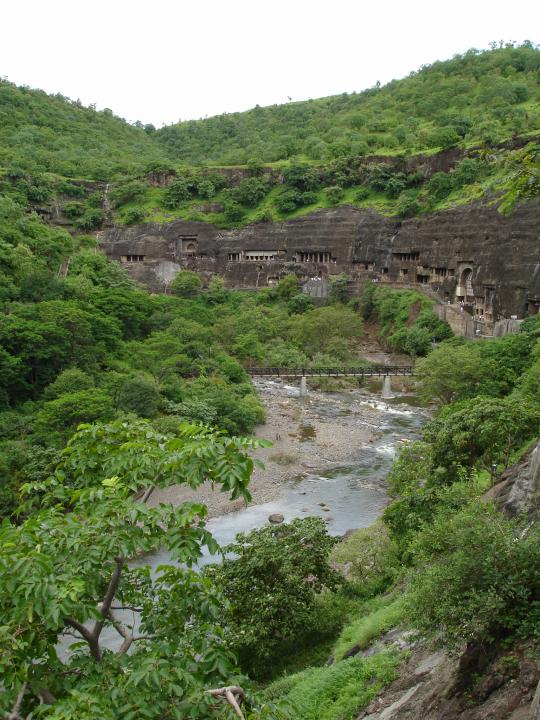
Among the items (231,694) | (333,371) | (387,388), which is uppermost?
(231,694)

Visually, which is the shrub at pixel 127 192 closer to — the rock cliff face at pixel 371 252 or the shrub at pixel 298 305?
the rock cliff face at pixel 371 252

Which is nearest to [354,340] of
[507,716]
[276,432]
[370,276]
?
[370,276]

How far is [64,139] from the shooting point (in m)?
85.2

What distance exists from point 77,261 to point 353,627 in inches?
1675

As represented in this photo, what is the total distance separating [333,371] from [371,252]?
19.6m

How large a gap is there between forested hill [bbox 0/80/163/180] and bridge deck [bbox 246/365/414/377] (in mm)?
38960

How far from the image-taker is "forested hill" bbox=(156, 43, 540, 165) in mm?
66750

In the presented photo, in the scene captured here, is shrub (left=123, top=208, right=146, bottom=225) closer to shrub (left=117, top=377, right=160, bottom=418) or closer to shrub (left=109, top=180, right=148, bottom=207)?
shrub (left=109, top=180, right=148, bottom=207)

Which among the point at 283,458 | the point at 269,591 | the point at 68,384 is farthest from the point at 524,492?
the point at 68,384

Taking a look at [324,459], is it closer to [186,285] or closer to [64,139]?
[186,285]

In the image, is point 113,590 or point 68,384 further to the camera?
point 68,384

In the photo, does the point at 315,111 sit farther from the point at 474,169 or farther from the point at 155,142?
the point at 474,169

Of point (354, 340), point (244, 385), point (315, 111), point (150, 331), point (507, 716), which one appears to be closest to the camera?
point (507, 716)

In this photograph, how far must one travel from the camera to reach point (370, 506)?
2411cm
